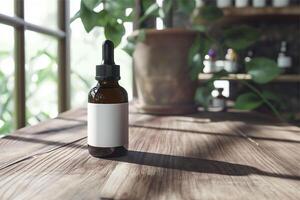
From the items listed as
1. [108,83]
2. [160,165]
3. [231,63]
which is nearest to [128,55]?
[108,83]

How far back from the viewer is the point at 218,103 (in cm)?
120

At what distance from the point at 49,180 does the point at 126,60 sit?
4.18 feet

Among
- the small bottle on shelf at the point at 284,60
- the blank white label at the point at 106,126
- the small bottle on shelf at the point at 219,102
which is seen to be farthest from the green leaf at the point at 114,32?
the small bottle on shelf at the point at 284,60

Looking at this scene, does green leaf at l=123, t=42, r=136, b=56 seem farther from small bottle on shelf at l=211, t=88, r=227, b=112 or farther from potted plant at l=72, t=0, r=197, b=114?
small bottle on shelf at l=211, t=88, r=227, b=112

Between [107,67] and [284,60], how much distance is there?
62.7 inches

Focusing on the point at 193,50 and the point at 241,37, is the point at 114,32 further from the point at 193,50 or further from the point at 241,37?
the point at 241,37

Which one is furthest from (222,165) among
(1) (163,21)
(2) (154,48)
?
(1) (163,21)

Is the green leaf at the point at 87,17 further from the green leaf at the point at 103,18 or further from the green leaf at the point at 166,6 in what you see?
the green leaf at the point at 166,6

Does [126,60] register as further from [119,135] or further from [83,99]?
[119,135]

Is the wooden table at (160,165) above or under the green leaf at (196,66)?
under

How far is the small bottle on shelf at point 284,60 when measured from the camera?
6.11 feet

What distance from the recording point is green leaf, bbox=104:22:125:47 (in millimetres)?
812

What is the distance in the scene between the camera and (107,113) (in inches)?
18.9

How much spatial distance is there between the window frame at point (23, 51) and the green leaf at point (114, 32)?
0.22 metres
